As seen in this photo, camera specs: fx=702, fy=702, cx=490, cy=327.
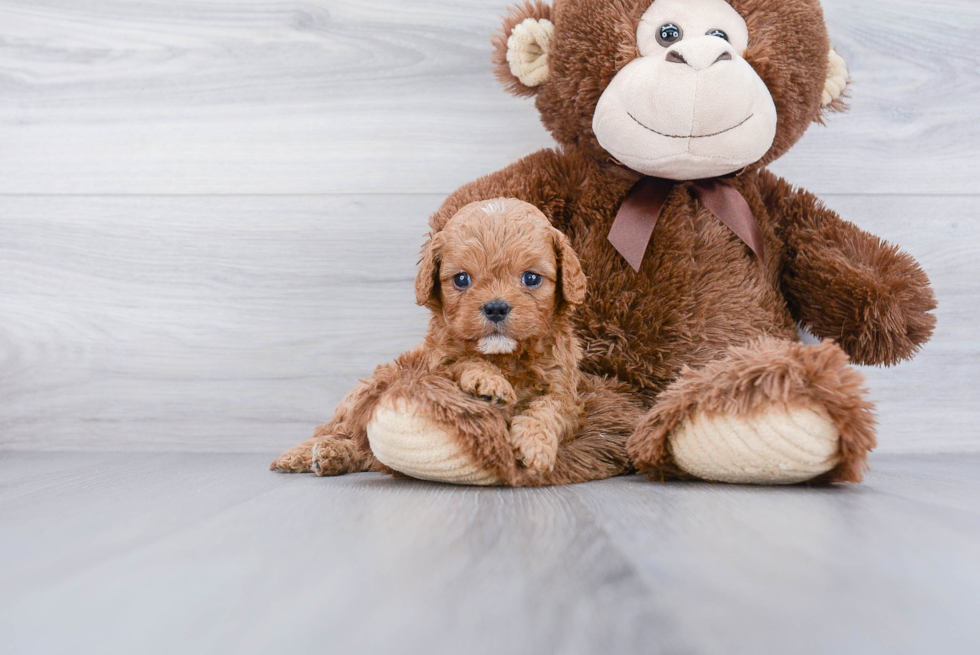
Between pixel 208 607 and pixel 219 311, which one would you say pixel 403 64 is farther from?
pixel 208 607

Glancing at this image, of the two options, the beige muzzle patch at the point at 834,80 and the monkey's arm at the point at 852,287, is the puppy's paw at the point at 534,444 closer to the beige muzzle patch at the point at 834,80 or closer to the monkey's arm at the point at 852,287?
the monkey's arm at the point at 852,287

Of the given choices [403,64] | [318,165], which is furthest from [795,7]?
[318,165]

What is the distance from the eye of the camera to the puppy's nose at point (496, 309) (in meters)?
0.71

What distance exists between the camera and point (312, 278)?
1202 millimetres

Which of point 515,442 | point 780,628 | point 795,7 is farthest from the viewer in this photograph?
point 795,7

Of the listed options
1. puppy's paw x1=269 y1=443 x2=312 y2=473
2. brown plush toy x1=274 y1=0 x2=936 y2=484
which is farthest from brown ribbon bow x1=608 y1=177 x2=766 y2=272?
puppy's paw x1=269 y1=443 x2=312 y2=473

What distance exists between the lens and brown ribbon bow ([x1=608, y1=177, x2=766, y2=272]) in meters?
0.90

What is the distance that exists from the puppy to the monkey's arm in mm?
368

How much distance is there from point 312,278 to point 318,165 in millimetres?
195

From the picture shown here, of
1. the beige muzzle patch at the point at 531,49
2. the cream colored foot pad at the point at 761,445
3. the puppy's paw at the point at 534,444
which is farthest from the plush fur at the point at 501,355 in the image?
the beige muzzle patch at the point at 531,49

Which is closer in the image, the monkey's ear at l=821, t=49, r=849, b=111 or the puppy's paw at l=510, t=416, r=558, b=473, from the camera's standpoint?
the puppy's paw at l=510, t=416, r=558, b=473

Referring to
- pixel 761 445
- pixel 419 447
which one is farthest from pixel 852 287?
pixel 419 447

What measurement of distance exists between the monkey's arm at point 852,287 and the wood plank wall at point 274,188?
25 cm

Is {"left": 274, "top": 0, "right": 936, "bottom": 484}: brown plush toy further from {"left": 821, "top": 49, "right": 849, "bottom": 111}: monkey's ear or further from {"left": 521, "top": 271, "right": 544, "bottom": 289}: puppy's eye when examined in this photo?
{"left": 521, "top": 271, "right": 544, "bottom": 289}: puppy's eye
